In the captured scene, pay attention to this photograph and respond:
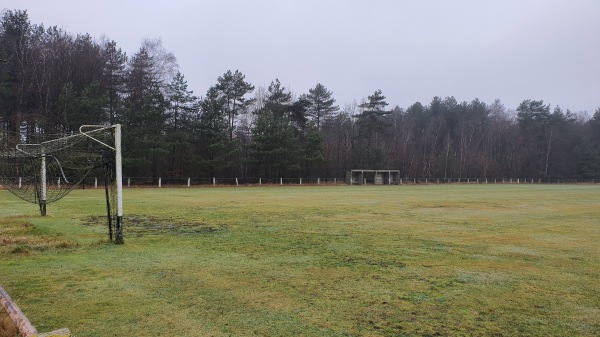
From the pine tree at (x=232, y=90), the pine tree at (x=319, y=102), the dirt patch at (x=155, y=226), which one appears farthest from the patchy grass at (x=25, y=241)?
the pine tree at (x=319, y=102)

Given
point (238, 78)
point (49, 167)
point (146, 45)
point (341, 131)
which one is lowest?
point (49, 167)

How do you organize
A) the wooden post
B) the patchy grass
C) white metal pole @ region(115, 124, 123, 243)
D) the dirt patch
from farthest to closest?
the dirt patch < white metal pole @ region(115, 124, 123, 243) < the patchy grass < the wooden post

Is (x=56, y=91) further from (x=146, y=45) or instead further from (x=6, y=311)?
(x=6, y=311)

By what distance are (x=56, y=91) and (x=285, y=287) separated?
49.3m

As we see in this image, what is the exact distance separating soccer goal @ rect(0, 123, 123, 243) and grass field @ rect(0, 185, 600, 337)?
3.66 feet

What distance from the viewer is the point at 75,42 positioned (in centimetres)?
4988

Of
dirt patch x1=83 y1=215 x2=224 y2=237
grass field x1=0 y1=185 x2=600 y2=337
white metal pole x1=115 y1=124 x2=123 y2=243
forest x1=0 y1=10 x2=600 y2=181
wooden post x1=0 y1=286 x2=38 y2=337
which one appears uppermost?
forest x1=0 y1=10 x2=600 y2=181

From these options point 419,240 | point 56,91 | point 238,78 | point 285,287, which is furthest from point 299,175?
point 285,287

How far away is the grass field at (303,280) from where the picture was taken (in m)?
4.69

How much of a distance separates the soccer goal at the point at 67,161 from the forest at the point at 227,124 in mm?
19030

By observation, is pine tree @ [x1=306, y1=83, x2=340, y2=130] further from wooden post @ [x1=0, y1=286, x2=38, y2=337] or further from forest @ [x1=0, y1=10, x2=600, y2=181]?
wooden post @ [x1=0, y1=286, x2=38, y2=337]

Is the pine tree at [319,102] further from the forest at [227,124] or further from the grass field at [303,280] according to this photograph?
the grass field at [303,280]

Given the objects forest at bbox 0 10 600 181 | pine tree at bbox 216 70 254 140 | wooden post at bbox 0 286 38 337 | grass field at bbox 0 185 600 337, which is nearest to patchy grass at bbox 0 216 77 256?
grass field at bbox 0 185 600 337

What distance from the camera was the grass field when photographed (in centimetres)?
469
